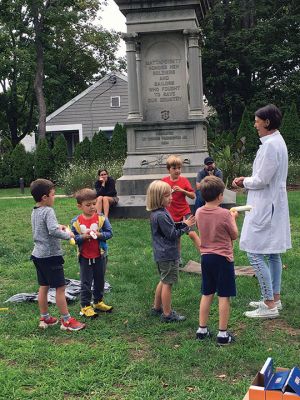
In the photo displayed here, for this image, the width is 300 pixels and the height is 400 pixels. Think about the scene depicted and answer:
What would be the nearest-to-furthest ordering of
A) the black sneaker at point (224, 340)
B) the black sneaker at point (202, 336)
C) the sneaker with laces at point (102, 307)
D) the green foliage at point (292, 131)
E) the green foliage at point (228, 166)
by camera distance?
1. the black sneaker at point (224, 340)
2. the black sneaker at point (202, 336)
3. the sneaker with laces at point (102, 307)
4. the green foliage at point (228, 166)
5. the green foliage at point (292, 131)

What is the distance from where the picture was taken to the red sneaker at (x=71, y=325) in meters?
4.93

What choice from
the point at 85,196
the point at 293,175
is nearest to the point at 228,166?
the point at 293,175

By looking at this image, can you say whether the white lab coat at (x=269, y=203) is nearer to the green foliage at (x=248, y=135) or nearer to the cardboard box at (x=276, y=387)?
the cardboard box at (x=276, y=387)

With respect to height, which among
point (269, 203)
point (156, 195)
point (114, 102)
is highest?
point (114, 102)

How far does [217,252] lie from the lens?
14.5 ft

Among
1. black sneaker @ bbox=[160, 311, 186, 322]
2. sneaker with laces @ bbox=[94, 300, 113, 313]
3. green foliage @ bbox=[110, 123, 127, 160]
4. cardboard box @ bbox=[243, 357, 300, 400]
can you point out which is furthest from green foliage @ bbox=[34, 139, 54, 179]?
cardboard box @ bbox=[243, 357, 300, 400]

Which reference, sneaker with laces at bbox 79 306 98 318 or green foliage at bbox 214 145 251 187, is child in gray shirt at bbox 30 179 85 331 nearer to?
sneaker with laces at bbox 79 306 98 318

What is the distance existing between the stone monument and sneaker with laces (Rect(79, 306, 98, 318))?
6968 millimetres

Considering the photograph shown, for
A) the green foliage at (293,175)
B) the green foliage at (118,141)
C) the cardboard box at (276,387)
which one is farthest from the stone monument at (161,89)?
the green foliage at (118,141)

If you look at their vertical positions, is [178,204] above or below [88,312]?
above

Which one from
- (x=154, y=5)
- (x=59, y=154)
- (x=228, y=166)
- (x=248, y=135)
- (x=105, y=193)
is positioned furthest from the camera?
(x=59, y=154)

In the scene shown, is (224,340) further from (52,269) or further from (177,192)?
(177,192)

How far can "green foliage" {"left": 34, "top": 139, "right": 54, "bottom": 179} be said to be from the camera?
91.3 feet

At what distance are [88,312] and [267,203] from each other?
2123 mm
